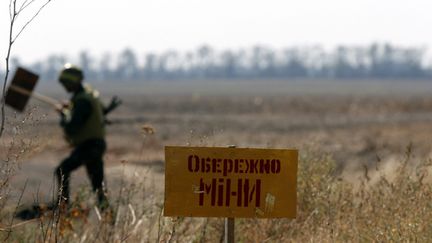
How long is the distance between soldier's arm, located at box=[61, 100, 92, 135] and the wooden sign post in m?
5.07

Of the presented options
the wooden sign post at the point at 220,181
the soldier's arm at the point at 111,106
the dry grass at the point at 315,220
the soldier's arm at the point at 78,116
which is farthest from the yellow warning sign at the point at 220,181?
the soldier's arm at the point at 111,106

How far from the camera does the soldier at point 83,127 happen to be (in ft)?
33.0

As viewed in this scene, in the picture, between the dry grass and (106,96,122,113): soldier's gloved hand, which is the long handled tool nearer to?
(106,96,122,113): soldier's gloved hand

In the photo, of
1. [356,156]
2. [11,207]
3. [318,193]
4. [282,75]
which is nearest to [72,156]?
[11,207]

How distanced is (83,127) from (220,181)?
527 cm

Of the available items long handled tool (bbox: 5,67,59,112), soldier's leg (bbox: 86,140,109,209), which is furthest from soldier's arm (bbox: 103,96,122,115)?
long handled tool (bbox: 5,67,59,112)

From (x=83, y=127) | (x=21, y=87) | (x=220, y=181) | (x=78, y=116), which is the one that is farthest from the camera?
(x=21, y=87)

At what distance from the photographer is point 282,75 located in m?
195

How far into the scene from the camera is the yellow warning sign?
16.9 feet

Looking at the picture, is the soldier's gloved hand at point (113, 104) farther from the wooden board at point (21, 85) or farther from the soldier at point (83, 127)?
the wooden board at point (21, 85)

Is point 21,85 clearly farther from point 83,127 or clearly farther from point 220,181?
point 220,181

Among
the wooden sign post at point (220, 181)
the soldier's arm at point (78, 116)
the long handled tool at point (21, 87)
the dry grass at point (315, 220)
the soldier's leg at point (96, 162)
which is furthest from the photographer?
the long handled tool at point (21, 87)

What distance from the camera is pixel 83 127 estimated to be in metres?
10.2

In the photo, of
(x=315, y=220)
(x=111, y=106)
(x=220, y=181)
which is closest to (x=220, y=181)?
(x=220, y=181)
